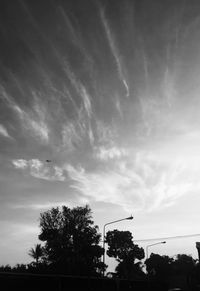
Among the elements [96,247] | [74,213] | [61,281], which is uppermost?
[74,213]

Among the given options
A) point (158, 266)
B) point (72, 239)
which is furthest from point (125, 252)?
point (72, 239)

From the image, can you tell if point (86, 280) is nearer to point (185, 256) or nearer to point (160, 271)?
point (160, 271)

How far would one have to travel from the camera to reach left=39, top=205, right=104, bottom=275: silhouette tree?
7506 cm

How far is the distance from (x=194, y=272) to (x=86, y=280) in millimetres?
74539

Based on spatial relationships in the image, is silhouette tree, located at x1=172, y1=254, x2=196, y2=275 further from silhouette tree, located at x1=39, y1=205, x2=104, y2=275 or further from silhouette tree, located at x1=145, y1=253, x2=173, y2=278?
silhouette tree, located at x1=39, y1=205, x2=104, y2=275

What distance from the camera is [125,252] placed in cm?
10950

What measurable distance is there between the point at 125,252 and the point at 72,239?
36779mm

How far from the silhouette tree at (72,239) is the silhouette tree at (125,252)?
3074 cm

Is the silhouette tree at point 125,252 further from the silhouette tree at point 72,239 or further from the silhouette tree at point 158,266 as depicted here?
the silhouette tree at point 72,239

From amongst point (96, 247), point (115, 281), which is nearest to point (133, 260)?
point (96, 247)

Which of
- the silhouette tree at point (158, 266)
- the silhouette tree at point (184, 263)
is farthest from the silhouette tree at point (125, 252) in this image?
the silhouette tree at point (184, 263)

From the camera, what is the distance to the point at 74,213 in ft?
266

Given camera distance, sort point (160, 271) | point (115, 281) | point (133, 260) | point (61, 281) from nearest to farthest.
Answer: point (61, 281) → point (115, 281) → point (133, 260) → point (160, 271)

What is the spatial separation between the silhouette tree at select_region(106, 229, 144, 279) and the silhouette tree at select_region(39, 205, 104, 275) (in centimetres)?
3074
